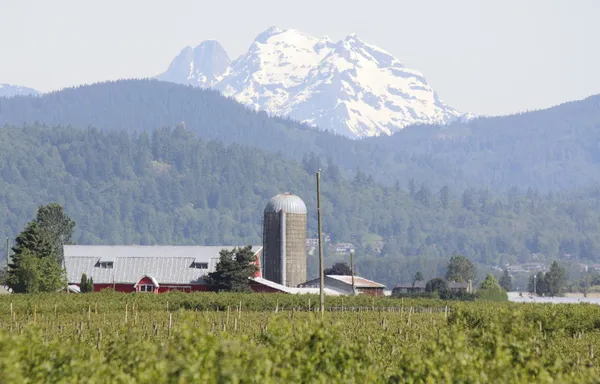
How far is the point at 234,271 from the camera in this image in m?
110

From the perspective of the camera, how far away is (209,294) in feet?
324

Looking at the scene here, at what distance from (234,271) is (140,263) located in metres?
14.9

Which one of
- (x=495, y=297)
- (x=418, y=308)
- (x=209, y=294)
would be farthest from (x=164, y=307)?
(x=495, y=297)

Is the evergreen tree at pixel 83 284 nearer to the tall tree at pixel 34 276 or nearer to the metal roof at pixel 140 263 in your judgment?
the tall tree at pixel 34 276

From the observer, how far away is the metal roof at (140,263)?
11681 centimetres

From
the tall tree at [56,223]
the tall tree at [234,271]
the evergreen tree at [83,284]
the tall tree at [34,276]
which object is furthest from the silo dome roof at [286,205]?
the tall tree at [56,223]

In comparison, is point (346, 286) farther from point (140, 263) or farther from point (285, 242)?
point (140, 263)

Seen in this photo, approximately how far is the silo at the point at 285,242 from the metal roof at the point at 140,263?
470 inches

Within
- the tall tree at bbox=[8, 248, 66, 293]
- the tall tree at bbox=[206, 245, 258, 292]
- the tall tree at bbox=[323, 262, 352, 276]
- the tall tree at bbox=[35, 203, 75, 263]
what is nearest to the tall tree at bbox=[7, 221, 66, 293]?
the tall tree at bbox=[8, 248, 66, 293]

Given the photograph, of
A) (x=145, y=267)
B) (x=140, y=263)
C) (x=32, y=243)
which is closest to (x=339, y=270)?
(x=140, y=263)

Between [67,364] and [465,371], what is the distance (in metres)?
9.31

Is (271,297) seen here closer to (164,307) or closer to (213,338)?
(164,307)

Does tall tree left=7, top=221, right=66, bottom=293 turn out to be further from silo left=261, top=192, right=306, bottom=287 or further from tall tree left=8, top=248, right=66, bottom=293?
silo left=261, top=192, right=306, bottom=287

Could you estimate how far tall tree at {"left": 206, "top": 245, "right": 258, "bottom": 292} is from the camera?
110 metres
